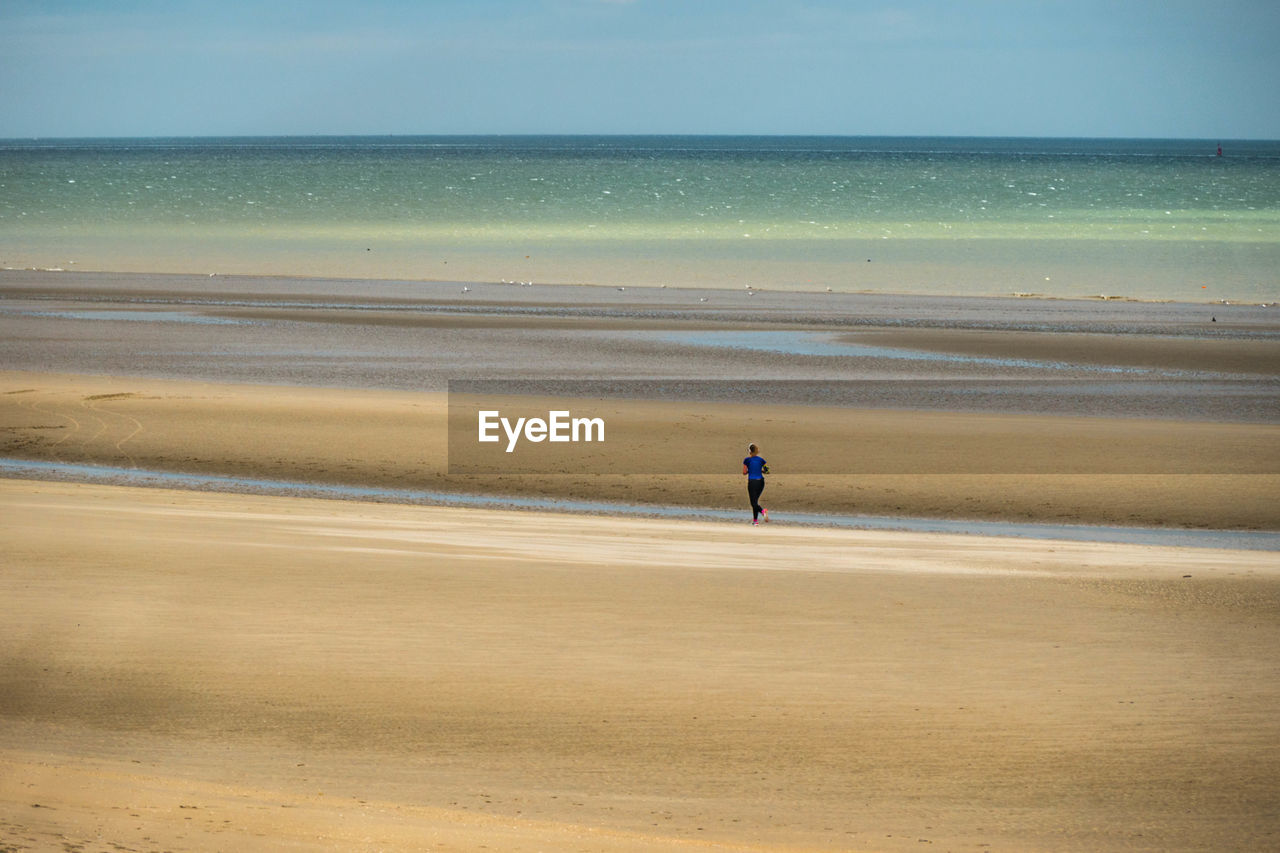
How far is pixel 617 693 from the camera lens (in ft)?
30.1

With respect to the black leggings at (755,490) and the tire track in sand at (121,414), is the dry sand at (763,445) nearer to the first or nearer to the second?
the tire track in sand at (121,414)

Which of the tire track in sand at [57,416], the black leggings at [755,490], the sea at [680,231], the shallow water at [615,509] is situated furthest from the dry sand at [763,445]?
the sea at [680,231]

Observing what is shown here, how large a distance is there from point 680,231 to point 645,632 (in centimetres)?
5590

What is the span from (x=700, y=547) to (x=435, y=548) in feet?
8.66

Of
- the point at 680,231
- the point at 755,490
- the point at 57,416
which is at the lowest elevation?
the point at 755,490

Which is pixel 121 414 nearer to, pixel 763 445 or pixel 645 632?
pixel 763 445

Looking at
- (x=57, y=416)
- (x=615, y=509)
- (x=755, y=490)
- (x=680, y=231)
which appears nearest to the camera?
(x=755, y=490)

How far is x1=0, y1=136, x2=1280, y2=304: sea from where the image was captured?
152 ft

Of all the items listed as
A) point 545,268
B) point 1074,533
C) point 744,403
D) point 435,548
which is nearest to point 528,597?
point 435,548

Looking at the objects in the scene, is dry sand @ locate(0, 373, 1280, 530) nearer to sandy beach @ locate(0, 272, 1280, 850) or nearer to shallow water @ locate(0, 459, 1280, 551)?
sandy beach @ locate(0, 272, 1280, 850)

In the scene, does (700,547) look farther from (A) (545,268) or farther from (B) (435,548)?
(A) (545,268)

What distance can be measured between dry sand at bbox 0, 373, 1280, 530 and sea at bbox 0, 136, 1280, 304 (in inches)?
830

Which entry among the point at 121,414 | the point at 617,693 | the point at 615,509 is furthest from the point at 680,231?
the point at 617,693

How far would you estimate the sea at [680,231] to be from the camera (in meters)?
46.5
